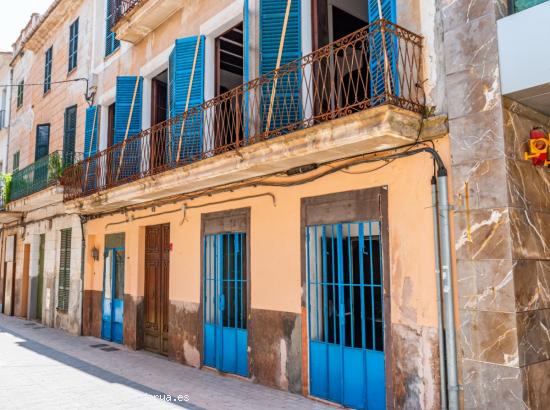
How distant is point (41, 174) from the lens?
1619 centimetres

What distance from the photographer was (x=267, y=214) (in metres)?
8.15

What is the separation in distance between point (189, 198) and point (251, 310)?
3015mm

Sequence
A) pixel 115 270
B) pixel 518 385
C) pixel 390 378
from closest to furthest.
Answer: pixel 518 385
pixel 390 378
pixel 115 270

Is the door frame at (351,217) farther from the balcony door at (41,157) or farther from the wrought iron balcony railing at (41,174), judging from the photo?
the balcony door at (41,157)

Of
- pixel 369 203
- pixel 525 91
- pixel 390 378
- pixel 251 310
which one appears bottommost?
pixel 390 378

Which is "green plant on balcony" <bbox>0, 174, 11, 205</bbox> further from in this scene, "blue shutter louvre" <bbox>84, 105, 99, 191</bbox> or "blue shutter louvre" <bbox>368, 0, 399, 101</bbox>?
"blue shutter louvre" <bbox>368, 0, 399, 101</bbox>

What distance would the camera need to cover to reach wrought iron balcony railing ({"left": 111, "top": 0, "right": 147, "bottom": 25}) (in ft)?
38.1

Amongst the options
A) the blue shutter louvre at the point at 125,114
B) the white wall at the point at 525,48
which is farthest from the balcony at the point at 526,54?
the blue shutter louvre at the point at 125,114

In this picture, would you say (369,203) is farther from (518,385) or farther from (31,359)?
(31,359)

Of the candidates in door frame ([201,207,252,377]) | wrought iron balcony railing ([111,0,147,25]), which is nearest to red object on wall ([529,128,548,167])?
door frame ([201,207,252,377])

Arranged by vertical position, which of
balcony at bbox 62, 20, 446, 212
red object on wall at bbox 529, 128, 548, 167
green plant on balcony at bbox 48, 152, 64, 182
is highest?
green plant on balcony at bbox 48, 152, 64, 182

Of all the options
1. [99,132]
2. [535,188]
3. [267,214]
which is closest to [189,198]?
[267,214]

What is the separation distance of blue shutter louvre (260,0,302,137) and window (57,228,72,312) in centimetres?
1054

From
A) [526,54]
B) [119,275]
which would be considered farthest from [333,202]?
[119,275]
